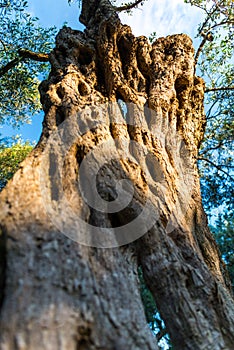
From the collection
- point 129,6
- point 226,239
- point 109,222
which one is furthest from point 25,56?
point 226,239

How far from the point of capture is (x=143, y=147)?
4.51 m

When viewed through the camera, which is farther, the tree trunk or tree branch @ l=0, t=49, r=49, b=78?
tree branch @ l=0, t=49, r=49, b=78

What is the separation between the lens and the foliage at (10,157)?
1220 centimetres

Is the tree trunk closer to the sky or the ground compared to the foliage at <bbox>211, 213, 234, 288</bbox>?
closer to the ground

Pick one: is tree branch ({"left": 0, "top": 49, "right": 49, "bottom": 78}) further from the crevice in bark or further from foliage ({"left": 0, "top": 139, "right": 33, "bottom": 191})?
the crevice in bark

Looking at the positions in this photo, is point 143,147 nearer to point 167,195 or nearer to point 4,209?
point 167,195

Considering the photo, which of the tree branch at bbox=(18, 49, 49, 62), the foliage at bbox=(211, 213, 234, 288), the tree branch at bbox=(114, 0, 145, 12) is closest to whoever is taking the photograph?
the tree branch at bbox=(18, 49, 49, 62)

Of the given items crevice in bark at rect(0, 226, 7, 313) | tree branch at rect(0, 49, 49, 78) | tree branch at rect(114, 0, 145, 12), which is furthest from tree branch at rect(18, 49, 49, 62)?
crevice in bark at rect(0, 226, 7, 313)

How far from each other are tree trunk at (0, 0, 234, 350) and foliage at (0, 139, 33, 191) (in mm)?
7084

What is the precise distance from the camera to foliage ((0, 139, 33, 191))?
1220 cm

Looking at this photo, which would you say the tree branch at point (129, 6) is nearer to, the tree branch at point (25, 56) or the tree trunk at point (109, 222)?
the tree branch at point (25, 56)

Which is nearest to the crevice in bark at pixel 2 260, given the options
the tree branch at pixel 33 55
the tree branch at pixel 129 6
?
the tree branch at pixel 33 55

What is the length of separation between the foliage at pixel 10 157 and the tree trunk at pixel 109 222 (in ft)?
23.2

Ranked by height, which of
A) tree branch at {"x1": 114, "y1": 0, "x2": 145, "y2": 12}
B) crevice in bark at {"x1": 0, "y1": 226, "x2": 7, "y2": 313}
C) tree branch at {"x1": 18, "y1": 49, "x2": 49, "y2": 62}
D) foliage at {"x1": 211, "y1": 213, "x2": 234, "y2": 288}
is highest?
tree branch at {"x1": 114, "y1": 0, "x2": 145, "y2": 12}
